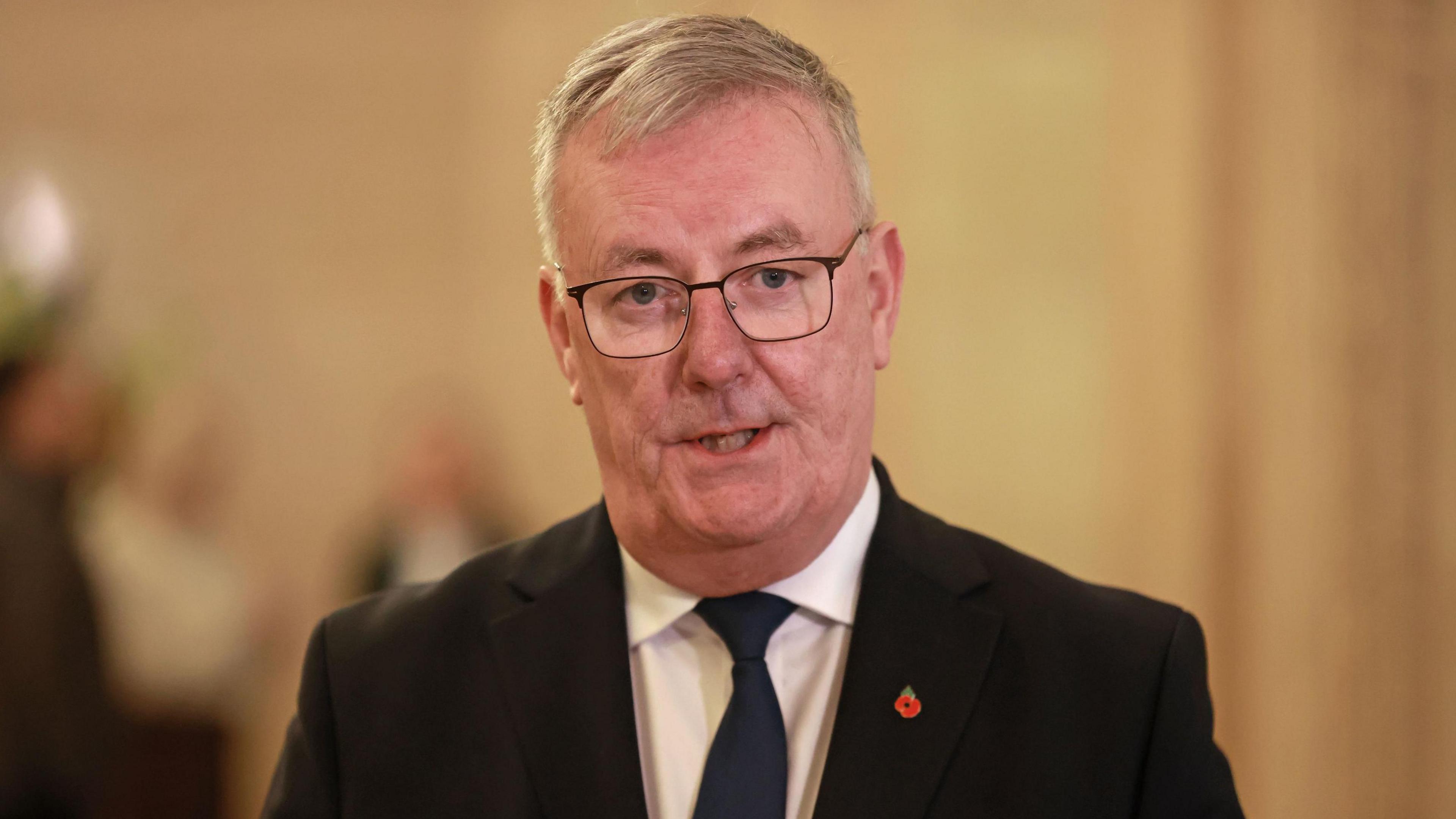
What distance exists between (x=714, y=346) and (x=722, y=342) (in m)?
0.01

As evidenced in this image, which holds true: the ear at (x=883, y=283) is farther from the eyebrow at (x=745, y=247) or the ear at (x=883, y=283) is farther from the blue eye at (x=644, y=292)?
the blue eye at (x=644, y=292)

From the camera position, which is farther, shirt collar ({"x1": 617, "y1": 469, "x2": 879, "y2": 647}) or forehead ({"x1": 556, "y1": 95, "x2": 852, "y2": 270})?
shirt collar ({"x1": 617, "y1": 469, "x2": 879, "y2": 647})

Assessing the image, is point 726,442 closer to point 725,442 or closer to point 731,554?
point 725,442

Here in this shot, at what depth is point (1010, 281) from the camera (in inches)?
195

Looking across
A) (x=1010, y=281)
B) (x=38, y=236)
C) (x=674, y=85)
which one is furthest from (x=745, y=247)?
(x=38, y=236)

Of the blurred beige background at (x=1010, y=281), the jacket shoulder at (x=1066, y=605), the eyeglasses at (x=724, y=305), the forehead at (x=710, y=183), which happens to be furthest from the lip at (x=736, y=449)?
the blurred beige background at (x=1010, y=281)

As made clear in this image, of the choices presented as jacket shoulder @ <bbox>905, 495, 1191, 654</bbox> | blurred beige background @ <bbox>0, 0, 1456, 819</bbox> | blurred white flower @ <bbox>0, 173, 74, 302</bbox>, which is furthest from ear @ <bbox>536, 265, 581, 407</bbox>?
blurred white flower @ <bbox>0, 173, 74, 302</bbox>

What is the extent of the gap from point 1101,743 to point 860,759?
0.29 m

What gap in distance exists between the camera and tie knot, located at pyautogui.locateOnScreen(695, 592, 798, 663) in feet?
4.90

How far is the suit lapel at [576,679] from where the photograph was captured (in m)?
1.44

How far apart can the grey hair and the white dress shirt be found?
449 millimetres

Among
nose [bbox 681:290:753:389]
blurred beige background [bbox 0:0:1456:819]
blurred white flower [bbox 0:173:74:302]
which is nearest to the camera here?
nose [bbox 681:290:753:389]

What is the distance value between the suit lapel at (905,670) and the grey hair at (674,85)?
45cm

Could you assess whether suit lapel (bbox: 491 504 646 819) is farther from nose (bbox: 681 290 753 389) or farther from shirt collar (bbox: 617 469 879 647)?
nose (bbox: 681 290 753 389)
